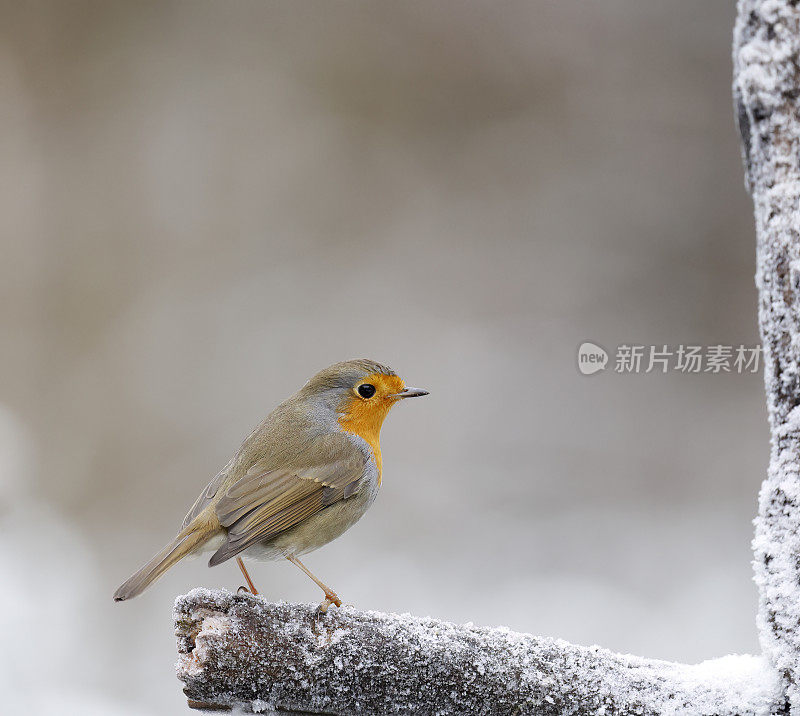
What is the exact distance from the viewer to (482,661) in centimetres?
153

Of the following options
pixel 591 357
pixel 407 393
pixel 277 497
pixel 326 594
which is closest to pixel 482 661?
pixel 326 594

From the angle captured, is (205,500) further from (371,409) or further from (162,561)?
(371,409)

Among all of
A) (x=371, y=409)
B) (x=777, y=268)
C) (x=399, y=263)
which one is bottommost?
(x=777, y=268)

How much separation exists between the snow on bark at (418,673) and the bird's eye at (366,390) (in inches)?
29.8

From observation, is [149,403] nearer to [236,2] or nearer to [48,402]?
[48,402]

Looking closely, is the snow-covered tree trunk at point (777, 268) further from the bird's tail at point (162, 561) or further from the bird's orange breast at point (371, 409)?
the bird's tail at point (162, 561)

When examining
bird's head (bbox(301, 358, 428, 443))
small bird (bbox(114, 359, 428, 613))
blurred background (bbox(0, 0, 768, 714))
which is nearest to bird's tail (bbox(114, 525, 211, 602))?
small bird (bbox(114, 359, 428, 613))

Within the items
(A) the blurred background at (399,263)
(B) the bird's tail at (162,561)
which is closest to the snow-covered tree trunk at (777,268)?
(B) the bird's tail at (162,561)

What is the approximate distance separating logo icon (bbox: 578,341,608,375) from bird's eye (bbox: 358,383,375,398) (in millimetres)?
2877

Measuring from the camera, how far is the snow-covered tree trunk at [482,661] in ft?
4.53

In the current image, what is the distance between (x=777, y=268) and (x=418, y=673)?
0.91 m

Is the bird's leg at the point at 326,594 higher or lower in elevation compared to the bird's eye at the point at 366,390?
lower

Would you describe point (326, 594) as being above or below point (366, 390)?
below

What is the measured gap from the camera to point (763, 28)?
1.28 m
